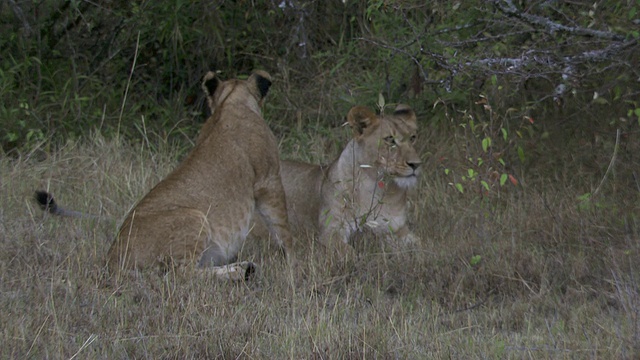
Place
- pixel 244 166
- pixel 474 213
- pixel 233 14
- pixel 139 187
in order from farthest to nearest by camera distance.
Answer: pixel 233 14 → pixel 139 187 → pixel 474 213 → pixel 244 166

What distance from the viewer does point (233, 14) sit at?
28.9 ft

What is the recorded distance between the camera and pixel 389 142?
6.11 m

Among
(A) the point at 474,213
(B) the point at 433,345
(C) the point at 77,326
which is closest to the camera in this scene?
(B) the point at 433,345

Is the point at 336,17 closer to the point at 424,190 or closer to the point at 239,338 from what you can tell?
the point at 424,190

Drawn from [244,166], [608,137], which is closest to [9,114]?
[244,166]

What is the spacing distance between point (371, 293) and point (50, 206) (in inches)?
72.8

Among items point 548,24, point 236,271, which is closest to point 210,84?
point 236,271

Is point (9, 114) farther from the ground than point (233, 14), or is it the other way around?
Answer: point (233, 14)

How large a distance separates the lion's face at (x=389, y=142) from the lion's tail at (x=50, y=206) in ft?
5.15

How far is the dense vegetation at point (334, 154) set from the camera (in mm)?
4211

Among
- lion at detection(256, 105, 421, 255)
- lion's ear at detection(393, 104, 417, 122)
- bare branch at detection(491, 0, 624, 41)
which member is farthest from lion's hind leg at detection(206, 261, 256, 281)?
bare branch at detection(491, 0, 624, 41)

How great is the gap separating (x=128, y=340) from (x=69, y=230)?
76.8 inches

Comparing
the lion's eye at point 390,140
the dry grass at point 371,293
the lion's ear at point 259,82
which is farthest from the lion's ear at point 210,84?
the lion's eye at point 390,140

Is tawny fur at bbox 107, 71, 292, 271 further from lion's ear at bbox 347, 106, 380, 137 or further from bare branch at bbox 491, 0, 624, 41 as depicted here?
bare branch at bbox 491, 0, 624, 41
